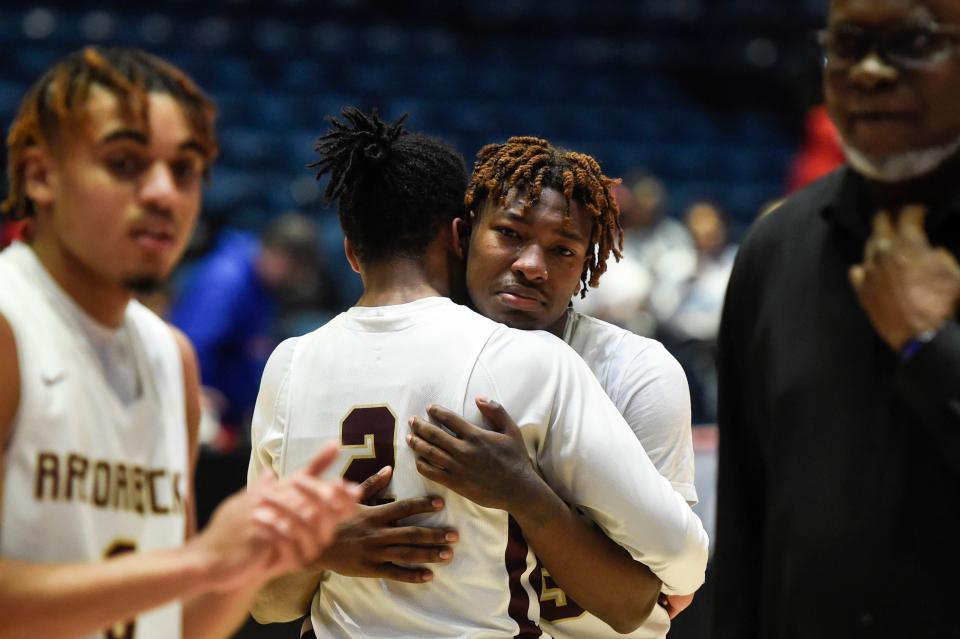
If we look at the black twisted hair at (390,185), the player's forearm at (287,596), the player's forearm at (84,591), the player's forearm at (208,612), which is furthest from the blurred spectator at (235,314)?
the player's forearm at (84,591)

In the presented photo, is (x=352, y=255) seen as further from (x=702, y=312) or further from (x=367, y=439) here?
(x=702, y=312)

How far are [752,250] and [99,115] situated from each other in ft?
3.75

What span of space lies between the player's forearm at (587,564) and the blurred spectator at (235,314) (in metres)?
5.09

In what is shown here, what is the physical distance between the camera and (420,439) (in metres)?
2.66

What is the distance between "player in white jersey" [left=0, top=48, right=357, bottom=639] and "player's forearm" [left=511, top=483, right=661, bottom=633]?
0.68 m

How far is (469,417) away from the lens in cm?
269

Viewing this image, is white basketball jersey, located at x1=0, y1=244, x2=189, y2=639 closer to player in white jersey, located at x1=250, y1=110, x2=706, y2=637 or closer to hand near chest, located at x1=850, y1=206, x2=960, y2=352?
player in white jersey, located at x1=250, y1=110, x2=706, y2=637

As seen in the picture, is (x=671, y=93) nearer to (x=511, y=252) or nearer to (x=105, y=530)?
(x=511, y=252)

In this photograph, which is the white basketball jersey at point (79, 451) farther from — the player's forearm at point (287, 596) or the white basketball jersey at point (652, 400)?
the white basketball jersey at point (652, 400)

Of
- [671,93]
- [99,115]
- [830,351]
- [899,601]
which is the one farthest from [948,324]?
[671,93]

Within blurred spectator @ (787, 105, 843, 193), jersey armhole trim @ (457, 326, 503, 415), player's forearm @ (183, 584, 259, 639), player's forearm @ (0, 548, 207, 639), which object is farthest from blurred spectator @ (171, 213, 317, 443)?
player's forearm @ (0, 548, 207, 639)

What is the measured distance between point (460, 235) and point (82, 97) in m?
1.19

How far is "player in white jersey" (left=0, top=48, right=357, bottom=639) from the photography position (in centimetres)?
194

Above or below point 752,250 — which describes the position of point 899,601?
below
